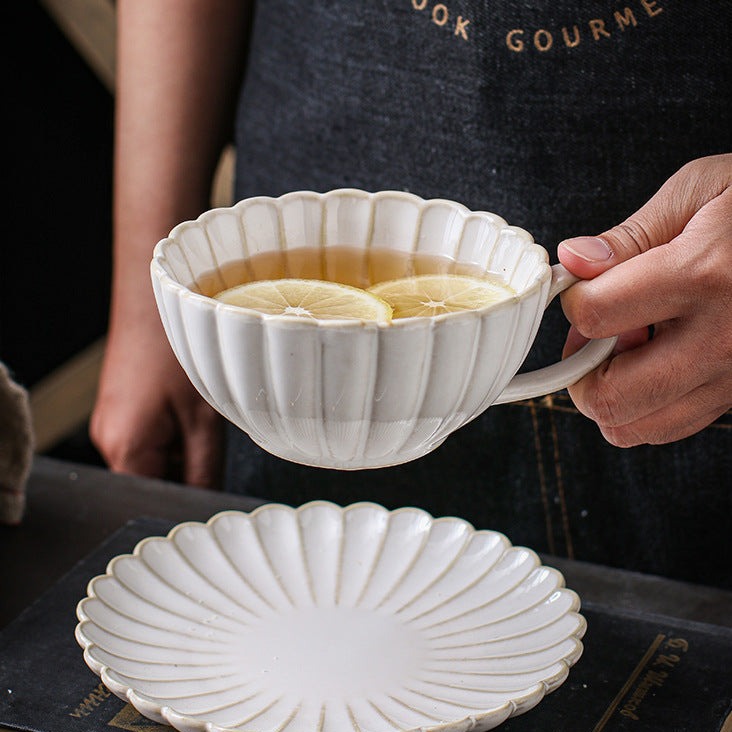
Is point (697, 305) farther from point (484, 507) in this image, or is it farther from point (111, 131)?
point (111, 131)

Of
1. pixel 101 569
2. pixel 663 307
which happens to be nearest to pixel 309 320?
pixel 663 307

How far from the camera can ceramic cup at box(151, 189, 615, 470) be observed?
528mm

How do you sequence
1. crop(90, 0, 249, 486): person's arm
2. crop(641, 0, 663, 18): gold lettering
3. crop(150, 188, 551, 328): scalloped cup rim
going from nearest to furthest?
crop(150, 188, 551, 328): scalloped cup rim, crop(641, 0, 663, 18): gold lettering, crop(90, 0, 249, 486): person's arm

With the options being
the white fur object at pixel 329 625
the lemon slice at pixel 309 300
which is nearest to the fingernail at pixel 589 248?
the lemon slice at pixel 309 300

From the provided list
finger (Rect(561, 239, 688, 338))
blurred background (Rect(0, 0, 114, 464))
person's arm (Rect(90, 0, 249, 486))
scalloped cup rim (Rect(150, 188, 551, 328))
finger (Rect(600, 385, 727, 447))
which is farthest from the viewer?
blurred background (Rect(0, 0, 114, 464))

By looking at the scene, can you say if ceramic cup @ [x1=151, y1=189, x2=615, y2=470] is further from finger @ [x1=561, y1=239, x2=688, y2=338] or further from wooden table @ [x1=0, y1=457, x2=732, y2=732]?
wooden table @ [x1=0, y1=457, x2=732, y2=732]

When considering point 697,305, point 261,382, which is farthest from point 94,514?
point 697,305

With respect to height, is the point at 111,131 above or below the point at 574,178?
below

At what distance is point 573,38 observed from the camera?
88cm

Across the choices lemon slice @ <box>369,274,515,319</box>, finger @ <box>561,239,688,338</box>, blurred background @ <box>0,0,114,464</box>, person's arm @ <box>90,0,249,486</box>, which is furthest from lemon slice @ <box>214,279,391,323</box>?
blurred background @ <box>0,0,114,464</box>

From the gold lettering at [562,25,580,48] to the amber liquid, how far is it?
31 centimetres

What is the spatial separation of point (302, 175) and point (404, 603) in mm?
482

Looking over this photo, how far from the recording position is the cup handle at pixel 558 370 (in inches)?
24.5

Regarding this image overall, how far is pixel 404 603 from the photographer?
751 millimetres
